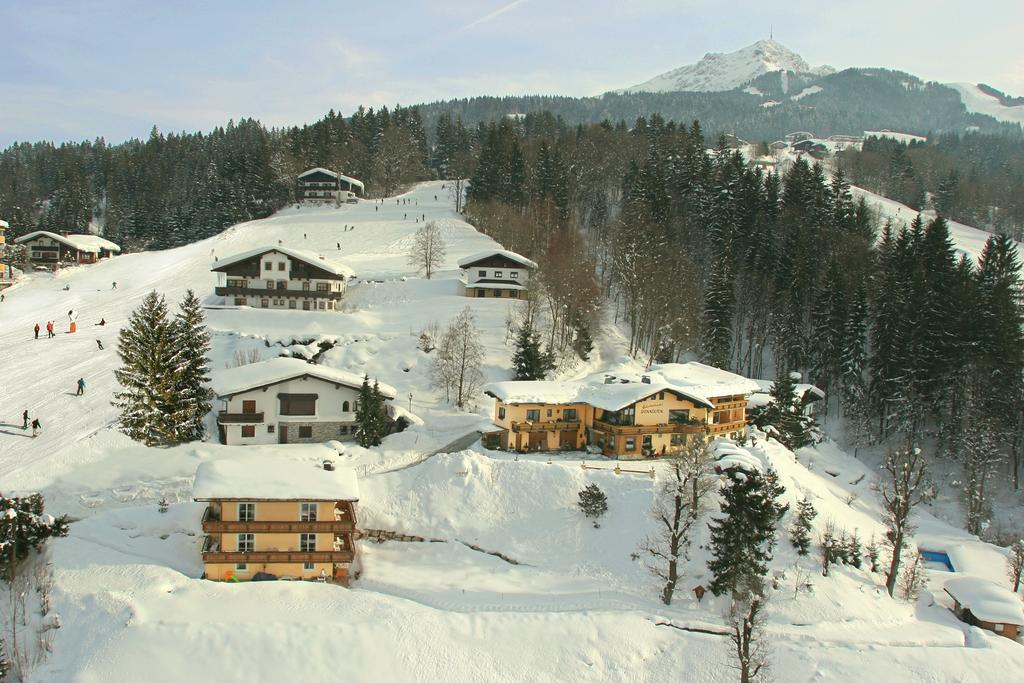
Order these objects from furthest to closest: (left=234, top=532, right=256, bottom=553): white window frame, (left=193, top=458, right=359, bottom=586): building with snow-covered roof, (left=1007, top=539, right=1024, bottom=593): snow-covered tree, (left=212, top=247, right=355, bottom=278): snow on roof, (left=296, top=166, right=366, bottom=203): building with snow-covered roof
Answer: (left=296, top=166, right=366, bottom=203): building with snow-covered roof
(left=212, top=247, right=355, bottom=278): snow on roof
(left=1007, top=539, right=1024, bottom=593): snow-covered tree
(left=234, top=532, right=256, bottom=553): white window frame
(left=193, top=458, right=359, bottom=586): building with snow-covered roof

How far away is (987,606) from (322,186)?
101 meters

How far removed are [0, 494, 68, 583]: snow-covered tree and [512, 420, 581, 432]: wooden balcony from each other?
2273 centimetres

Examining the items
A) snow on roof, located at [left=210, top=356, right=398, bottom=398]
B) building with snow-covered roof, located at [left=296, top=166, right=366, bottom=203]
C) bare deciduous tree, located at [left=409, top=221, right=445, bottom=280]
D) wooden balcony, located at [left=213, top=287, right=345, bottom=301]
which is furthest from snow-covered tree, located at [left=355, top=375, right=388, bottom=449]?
building with snow-covered roof, located at [left=296, top=166, right=366, bottom=203]

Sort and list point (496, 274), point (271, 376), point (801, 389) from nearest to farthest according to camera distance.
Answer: point (271, 376)
point (801, 389)
point (496, 274)

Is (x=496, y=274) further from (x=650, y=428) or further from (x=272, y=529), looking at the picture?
(x=272, y=529)

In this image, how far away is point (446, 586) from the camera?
29.0 meters

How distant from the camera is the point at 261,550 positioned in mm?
28531

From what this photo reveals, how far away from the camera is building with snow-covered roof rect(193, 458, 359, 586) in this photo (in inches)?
1108

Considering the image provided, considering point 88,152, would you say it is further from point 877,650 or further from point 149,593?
point 877,650

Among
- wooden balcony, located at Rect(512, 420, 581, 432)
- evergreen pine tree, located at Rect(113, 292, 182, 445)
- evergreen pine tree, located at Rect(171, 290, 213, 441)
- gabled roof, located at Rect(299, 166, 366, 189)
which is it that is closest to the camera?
evergreen pine tree, located at Rect(113, 292, 182, 445)

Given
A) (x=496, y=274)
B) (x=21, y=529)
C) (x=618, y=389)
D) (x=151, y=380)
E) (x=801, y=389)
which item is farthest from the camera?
(x=496, y=274)

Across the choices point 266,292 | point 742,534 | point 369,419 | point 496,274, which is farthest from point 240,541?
point 496,274

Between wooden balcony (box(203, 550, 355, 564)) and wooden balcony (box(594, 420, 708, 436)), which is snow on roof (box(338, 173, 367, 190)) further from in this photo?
wooden balcony (box(203, 550, 355, 564))

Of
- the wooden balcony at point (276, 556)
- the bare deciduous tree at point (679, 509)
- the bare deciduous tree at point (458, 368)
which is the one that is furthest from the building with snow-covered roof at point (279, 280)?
the bare deciduous tree at point (679, 509)
